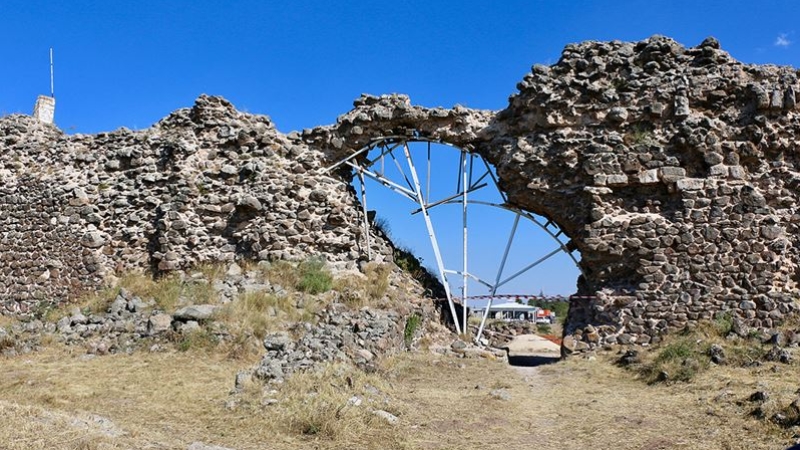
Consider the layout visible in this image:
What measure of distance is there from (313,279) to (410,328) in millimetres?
2050

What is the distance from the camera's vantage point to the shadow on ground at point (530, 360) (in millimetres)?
12992

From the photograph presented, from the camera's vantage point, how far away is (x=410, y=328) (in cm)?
1182

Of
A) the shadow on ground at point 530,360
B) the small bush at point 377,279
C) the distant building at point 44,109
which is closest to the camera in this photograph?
the small bush at point 377,279

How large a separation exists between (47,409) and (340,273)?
6.78 metres

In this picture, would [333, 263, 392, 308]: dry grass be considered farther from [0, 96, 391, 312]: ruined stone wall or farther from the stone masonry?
the stone masonry

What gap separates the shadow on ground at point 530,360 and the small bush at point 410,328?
233cm

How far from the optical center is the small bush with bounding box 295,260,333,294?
39.0ft

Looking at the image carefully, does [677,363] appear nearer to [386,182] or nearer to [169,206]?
[386,182]

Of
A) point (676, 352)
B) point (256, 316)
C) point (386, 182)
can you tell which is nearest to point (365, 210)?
point (386, 182)

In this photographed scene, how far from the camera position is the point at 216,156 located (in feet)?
44.9

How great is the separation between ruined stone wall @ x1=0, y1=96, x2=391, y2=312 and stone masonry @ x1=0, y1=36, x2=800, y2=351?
35mm

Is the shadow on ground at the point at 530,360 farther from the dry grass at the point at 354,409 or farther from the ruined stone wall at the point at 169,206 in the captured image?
the ruined stone wall at the point at 169,206

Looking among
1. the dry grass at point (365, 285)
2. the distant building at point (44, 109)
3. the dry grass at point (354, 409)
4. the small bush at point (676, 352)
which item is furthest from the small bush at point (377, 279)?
the distant building at point (44, 109)

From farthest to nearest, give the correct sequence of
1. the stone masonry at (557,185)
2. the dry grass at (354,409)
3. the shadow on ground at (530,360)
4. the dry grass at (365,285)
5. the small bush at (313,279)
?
the shadow on ground at (530,360), the small bush at (313,279), the dry grass at (365,285), the stone masonry at (557,185), the dry grass at (354,409)
